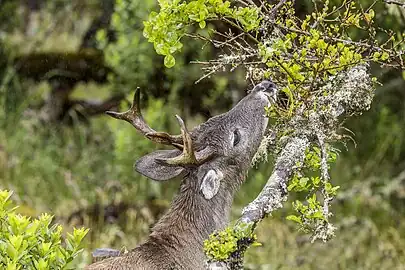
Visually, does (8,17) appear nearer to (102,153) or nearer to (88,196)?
(102,153)

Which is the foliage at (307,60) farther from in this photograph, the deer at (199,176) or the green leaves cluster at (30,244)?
the green leaves cluster at (30,244)

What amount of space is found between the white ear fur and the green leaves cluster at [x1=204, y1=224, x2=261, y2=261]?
100 centimetres

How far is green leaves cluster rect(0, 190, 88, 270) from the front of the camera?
3597 mm

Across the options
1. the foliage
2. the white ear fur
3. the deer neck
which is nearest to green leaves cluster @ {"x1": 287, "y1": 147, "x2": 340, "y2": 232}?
the foliage

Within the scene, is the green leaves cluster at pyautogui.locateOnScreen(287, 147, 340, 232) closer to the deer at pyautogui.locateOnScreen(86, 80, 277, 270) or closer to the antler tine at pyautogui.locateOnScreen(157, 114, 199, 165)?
the deer at pyautogui.locateOnScreen(86, 80, 277, 270)

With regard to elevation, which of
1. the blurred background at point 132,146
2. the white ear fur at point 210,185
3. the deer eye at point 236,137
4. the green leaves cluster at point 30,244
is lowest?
the blurred background at point 132,146

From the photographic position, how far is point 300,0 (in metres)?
6.82

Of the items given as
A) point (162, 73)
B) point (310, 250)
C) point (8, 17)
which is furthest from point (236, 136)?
point (8, 17)

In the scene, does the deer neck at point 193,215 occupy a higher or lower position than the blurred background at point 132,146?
higher

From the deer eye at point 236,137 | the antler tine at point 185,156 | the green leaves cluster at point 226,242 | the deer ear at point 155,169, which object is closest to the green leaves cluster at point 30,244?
the green leaves cluster at point 226,242

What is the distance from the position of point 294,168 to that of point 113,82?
4.96 metres

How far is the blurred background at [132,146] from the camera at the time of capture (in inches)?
306

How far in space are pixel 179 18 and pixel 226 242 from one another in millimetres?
1027

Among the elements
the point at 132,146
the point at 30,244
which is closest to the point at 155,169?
the point at 30,244
